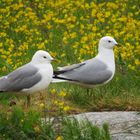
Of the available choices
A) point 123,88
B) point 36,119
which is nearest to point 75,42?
point 123,88

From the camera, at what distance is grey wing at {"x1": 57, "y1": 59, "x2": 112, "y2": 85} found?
7289mm

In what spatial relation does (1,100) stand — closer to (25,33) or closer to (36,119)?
(36,119)

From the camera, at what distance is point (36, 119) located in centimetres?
603

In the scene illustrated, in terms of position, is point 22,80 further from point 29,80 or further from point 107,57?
point 107,57

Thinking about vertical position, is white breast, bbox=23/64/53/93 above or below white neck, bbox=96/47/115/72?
below

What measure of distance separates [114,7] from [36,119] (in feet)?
15.2

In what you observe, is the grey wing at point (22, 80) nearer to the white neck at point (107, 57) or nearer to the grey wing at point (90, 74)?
the grey wing at point (90, 74)

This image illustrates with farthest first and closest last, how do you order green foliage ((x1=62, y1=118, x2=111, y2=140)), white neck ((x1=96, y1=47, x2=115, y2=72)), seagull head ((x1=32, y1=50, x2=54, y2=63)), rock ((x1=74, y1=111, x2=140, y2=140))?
white neck ((x1=96, y1=47, x2=115, y2=72))
seagull head ((x1=32, y1=50, x2=54, y2=63))
rock ((x1=74, y1=111, x2=140, y2=140))
green foliage ((x1=62, y1=118, x2=111, y2=140))

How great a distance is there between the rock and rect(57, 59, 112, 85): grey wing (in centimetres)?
68

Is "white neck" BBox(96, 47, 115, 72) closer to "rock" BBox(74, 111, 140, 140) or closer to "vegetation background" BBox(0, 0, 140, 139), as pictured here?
"vegetation background" BBox(0, 0, 140, 139)

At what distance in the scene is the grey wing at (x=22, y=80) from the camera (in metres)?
6.88

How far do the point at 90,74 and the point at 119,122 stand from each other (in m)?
1.13

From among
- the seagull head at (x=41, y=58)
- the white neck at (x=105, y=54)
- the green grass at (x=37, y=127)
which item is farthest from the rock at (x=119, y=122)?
the white neck at (x=105, y=54)

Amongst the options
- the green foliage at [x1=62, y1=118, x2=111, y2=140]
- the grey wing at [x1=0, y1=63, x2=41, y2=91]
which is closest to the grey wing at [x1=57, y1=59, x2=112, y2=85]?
the grey wing at [x1=0, y1=63, x2=41, y2=91]
